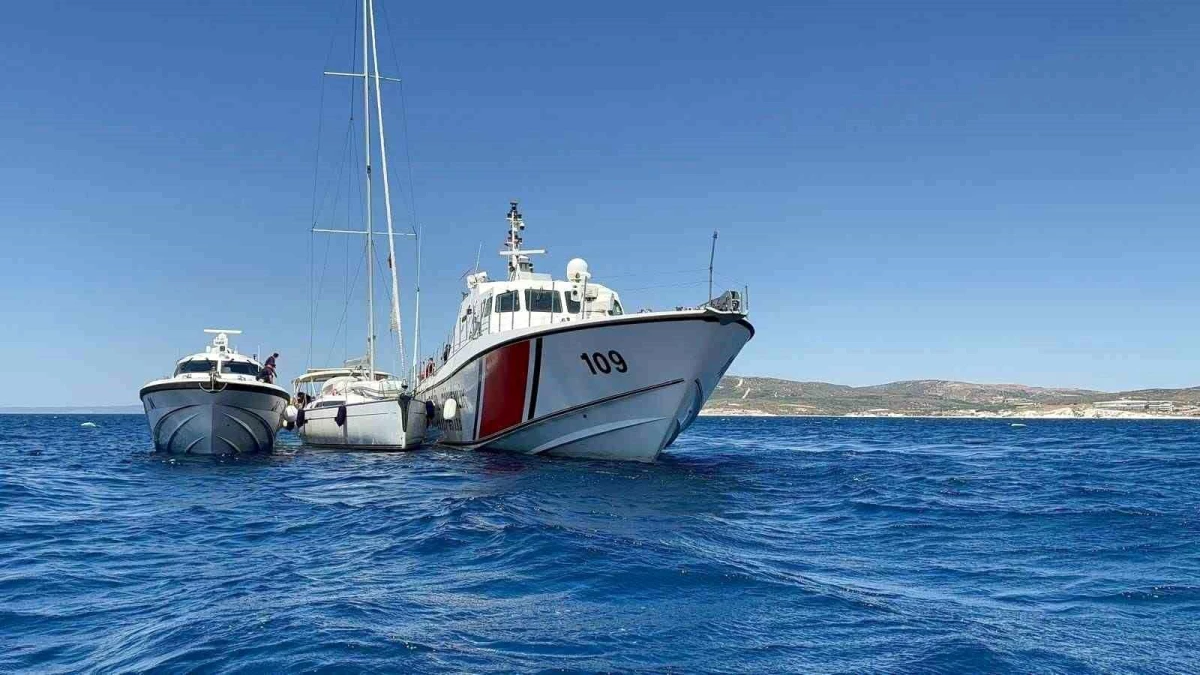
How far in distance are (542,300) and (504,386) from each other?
3.42m

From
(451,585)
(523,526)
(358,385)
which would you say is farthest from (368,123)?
(451,585)

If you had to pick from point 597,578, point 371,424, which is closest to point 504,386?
point 371,424

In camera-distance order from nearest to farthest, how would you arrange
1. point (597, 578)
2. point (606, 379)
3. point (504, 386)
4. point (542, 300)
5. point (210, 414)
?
point (597, 578) → point (606, 379) → point (504, 386) → point (542, 300) → point (210, 414)

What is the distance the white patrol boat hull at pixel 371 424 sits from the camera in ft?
95.0

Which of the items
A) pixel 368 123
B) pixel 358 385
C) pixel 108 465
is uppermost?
pixel 368 123

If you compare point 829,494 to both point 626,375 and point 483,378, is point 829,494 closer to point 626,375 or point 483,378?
point 626,375

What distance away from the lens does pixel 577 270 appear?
A: 25.8 metres

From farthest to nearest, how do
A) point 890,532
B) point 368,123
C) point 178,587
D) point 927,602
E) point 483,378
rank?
point 368,123 < point 483,378 < point 890,532 < point 178,587 < point 927,602

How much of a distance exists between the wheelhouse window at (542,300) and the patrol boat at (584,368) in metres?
0.03

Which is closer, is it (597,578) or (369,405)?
(597,578)

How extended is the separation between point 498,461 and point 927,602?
640 inches

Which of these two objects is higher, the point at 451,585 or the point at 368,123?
the point at 368,123

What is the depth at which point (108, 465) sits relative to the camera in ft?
84.2

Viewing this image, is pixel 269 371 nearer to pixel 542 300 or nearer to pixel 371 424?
pixel 371 424
